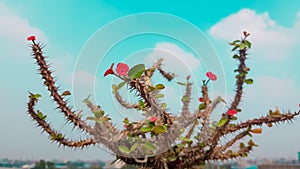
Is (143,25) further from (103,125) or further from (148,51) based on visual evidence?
(103,125)

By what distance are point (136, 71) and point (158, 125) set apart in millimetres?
100

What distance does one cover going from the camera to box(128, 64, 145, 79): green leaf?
394 millimetres

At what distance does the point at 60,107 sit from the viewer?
1.66 feet

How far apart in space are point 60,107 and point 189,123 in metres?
0.24

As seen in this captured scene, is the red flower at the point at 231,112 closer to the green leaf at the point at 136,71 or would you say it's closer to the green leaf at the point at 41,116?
the green leaf at the point at 136,71

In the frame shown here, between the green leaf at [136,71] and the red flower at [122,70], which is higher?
the red flower at [122,70]

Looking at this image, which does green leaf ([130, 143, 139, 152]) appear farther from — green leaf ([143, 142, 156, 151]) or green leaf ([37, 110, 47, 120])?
green leaf ([37, 110, 47, 120])

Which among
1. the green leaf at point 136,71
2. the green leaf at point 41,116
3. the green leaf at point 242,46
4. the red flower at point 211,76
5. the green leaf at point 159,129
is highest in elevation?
the green leaf at point 242,46

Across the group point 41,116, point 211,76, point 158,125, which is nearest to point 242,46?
point 211,76

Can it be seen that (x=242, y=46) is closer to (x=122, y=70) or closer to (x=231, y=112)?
(x=231, y=112)

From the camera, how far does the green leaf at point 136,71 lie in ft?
1.29

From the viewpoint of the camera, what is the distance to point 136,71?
1.30 feet

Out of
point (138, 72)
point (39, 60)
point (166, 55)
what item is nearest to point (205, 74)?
point (166, 55)

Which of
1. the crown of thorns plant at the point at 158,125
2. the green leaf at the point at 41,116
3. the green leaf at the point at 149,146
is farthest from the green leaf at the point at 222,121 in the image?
the green leaf at the point at 41,116
